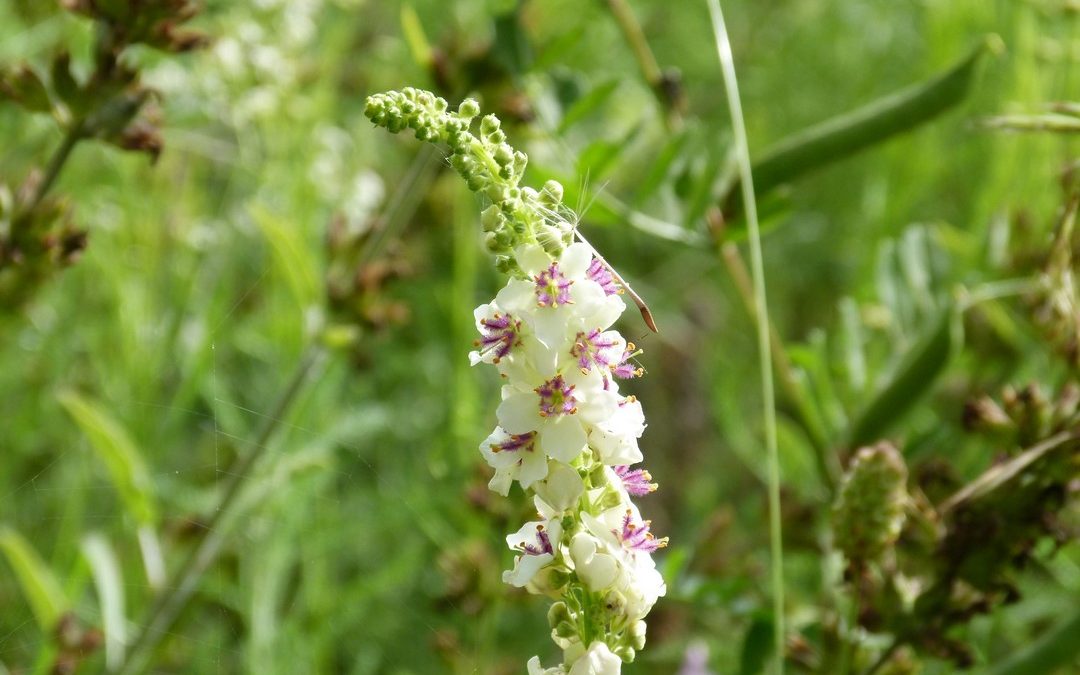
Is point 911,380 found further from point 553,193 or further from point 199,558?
point 199,558

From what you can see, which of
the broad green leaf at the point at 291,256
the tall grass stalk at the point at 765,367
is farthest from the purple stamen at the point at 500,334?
the broad green leaf at the point at 291,256

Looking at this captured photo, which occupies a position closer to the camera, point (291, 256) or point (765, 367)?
point (765, 367)

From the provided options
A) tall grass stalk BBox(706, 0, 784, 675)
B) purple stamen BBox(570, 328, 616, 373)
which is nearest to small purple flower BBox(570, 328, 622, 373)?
purple stamen BBox(570, 328, 616, 373)

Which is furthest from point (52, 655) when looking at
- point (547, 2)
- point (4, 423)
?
point (547, 2)

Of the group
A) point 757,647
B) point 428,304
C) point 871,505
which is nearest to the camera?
point 871,505

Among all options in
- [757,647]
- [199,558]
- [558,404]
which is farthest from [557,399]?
[199,558]

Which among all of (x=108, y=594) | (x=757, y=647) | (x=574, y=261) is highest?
(x=574, y=261)

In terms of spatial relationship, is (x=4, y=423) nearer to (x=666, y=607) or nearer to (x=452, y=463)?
(x=452, y=463)
